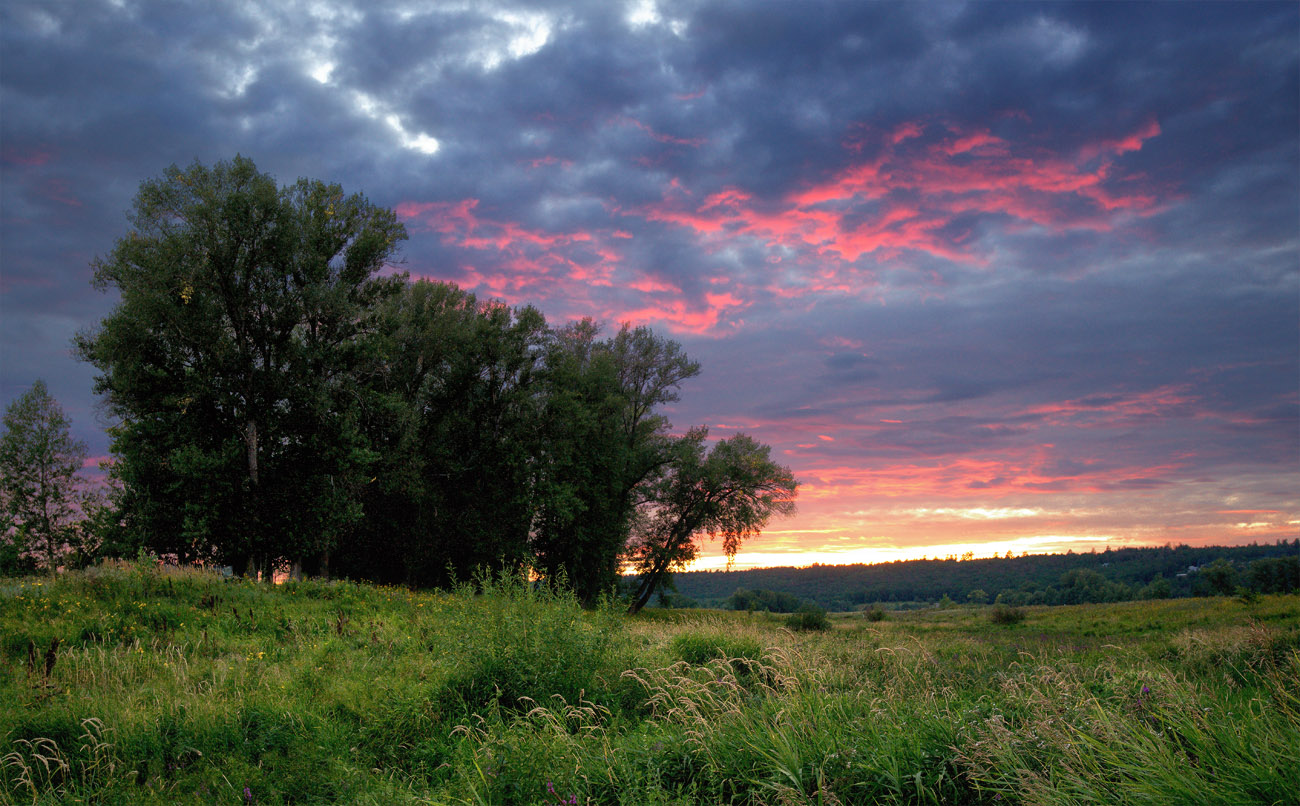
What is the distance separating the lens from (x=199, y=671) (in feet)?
28.9

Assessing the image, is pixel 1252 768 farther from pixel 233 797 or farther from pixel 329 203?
pixel 329 203

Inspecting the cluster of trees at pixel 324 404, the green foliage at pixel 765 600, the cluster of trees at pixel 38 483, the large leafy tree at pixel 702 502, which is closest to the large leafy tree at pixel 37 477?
the cluster of trees at pixel 38 483

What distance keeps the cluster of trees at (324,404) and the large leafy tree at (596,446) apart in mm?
142

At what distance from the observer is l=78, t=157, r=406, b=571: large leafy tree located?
21641 mm

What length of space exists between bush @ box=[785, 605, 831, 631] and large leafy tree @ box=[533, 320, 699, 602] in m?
9.88

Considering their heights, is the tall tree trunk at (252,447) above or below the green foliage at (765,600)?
above

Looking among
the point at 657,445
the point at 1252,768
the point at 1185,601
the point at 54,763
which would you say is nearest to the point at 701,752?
the point at 1252,768

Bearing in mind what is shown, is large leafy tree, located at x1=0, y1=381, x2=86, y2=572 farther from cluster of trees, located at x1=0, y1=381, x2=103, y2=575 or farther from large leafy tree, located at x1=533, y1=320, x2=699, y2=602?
large leafy tree, located at x1=533, y1=320, x2=699, y2=602

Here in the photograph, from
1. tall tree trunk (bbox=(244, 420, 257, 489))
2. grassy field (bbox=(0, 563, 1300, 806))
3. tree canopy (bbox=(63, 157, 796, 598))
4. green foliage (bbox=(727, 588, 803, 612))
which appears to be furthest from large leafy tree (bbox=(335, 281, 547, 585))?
green foliage (bbox=(727, 588, 803, 612))

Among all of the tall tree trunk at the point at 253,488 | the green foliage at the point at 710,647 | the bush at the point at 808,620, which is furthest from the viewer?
the bush at the point at 808,620

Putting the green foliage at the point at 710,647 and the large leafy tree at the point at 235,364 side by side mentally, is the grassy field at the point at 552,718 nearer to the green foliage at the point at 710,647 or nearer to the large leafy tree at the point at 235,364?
the green foliage at the point at 710,647

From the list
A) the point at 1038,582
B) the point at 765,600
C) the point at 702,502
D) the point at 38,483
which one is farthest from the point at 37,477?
the point at 1038,582

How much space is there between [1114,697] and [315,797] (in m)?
7.19

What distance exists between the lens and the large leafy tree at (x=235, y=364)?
2164cm
